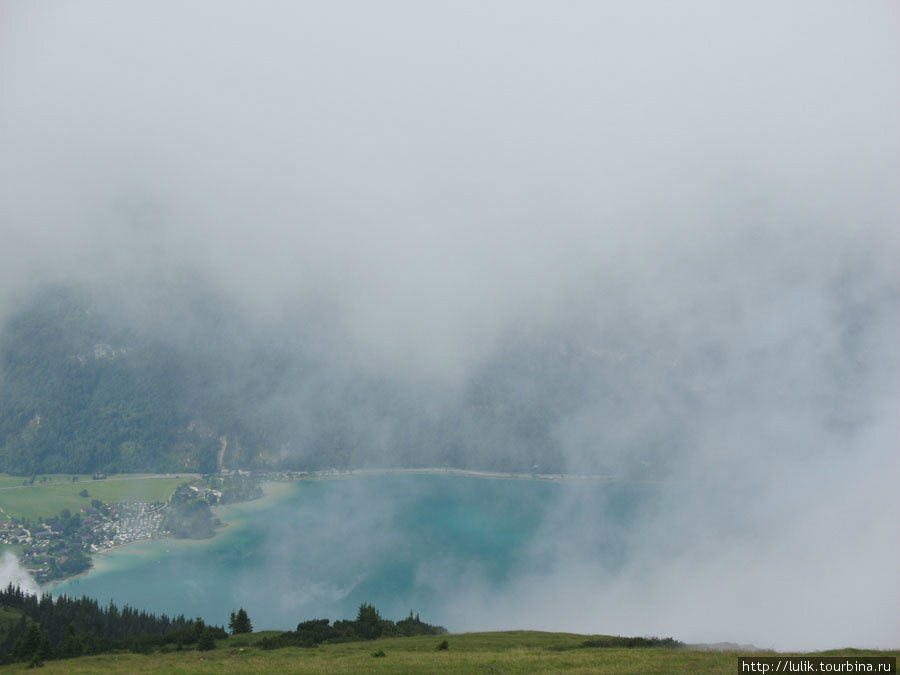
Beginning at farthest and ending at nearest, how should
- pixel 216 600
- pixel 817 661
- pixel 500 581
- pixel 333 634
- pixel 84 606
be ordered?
pixel 500 581, pixel 216 600, pixel 84 606, pixel 333 634, pixel 817 661

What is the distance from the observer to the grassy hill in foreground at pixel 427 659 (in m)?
32.4

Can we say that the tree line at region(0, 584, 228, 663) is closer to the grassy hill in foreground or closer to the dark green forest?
the dark green forest

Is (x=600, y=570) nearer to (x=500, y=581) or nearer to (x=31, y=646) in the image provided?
(x=500, y=581)

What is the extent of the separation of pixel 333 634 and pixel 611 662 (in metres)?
33.3

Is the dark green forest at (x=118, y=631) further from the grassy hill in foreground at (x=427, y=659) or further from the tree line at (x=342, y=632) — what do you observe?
the grassy hill in foreground at (x=427, y=659)

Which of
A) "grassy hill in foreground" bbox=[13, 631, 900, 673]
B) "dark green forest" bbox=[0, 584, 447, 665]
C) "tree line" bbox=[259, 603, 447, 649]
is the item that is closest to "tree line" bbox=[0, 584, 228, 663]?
"dark green forest" bbox=[0, 584, 447, 665]

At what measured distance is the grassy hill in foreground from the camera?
1275 inches

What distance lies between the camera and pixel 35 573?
168m

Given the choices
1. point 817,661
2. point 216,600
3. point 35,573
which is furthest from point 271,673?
→ point 35,573

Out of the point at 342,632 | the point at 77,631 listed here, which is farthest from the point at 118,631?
the point at 342,632

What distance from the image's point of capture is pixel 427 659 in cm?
3681

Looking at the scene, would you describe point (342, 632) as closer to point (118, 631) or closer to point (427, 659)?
point (427, 659)

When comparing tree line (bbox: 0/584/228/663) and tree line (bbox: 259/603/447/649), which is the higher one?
tree line (bbox: 259/603/447/649)

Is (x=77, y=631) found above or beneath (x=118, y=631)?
above
